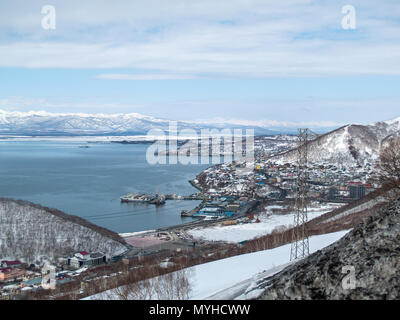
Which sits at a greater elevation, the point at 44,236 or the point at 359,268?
the point at 359,268

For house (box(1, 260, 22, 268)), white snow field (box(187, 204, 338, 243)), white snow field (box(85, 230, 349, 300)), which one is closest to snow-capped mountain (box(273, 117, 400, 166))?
white snow field (box(187, 204, 338, 243))

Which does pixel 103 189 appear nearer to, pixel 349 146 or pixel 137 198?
pixel 137 198

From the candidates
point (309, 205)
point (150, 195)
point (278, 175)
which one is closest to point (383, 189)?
point (309, 205)

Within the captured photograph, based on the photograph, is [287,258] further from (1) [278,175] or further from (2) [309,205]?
(1) [278,175]

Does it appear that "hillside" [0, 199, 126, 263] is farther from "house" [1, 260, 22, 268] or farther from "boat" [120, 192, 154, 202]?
"boat" [120, 192, 154, 202]

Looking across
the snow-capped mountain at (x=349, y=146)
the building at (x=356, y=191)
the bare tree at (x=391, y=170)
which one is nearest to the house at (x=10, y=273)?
the bare tree at (x=391, y=170)

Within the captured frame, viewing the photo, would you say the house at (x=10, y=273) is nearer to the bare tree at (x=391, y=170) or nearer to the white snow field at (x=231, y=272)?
the white snow field at (x=231, y=272)

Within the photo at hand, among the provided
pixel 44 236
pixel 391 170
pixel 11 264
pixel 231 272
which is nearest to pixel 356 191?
pixel 391 170
